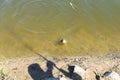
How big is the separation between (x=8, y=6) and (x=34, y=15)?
151 centimetres

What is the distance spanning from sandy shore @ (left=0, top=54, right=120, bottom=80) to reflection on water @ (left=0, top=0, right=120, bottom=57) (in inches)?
17.9

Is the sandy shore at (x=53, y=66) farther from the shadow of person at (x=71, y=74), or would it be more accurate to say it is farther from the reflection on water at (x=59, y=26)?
the reflection on water at (x=59, y=26)

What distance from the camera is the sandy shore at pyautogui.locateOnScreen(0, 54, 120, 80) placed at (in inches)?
438

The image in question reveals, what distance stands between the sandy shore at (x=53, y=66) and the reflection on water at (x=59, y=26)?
454 mm

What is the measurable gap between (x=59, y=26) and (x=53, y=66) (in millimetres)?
2878

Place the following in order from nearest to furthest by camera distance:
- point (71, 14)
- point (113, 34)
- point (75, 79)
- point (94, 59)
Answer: point (75, 79) → point (94, 59) → point (113, 34) → point (71, 14)

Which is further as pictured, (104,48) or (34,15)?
(34,15)

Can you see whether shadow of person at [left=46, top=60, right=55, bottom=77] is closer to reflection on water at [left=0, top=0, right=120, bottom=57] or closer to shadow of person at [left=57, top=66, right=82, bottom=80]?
shadow of person at [left=57, top=66, right=82, bottom=80]

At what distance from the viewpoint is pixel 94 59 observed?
12070 mm

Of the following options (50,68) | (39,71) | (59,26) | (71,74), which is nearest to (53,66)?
(50,68)

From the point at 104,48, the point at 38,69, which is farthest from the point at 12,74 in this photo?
the point at 104,48

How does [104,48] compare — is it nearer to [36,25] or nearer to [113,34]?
[113,34]

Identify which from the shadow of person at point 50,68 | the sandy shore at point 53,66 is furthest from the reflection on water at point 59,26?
the shadow of person at point 50,68

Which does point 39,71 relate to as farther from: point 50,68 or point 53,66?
point 53,66
